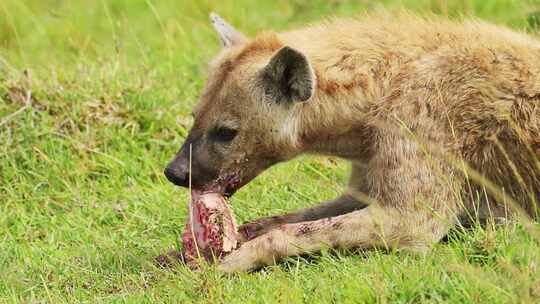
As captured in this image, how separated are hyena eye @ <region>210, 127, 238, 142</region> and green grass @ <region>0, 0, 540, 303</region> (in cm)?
63

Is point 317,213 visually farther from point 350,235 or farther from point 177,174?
point 177,174

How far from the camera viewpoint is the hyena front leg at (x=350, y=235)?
187 inches

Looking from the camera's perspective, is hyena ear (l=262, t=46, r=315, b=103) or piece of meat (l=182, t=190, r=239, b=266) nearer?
hyena ear (l=262, t=46, r=315, b=103)

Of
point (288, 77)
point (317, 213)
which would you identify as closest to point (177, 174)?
point (288, 77)

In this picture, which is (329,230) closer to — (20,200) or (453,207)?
(453,207)

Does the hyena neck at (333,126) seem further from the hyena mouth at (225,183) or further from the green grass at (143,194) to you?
the green grass at (143,194)

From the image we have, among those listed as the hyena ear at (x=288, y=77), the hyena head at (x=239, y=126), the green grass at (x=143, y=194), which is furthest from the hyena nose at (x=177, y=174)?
the hyena ear at (x=288, y=77)

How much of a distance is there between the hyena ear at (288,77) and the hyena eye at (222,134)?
234 millimetres

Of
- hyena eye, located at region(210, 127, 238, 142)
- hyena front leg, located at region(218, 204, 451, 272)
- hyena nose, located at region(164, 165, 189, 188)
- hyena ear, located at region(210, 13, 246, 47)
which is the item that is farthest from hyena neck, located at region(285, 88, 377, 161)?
hyena ear, located at region(210, 13, 246, 47)

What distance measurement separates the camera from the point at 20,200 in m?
6.30

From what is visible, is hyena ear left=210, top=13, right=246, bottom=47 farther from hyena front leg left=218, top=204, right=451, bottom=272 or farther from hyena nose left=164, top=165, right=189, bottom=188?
hyena front leg left=218, top=204, right=451, bottom=272

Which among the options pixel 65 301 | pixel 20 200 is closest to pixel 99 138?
pixel 20 200

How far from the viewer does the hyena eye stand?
198 inches

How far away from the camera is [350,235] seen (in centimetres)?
477
